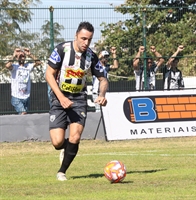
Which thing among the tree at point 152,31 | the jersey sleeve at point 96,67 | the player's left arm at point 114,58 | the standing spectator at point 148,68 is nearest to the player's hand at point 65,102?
the jersey sleeve at point 96,67

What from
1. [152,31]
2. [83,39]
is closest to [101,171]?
[83,39]

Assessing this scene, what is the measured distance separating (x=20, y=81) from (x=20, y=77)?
10cm

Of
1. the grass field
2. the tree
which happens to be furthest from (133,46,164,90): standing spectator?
the grass field

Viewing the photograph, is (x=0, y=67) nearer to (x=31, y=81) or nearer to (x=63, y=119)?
(x=31, y=81)

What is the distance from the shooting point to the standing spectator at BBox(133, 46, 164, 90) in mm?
17406

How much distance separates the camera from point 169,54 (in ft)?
61.2

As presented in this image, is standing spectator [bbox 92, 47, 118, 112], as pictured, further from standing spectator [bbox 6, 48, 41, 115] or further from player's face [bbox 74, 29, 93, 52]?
player's face [bbox 74, 29, 93, 52]

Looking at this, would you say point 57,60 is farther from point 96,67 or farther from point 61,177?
point 61,177

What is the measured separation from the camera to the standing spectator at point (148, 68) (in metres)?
17.4

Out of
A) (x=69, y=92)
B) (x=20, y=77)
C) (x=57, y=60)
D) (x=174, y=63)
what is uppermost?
(x=57, y=60)

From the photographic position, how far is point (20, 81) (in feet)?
53.6

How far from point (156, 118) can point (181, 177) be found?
710cm

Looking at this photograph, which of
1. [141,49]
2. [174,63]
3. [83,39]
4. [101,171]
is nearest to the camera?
[83,39]

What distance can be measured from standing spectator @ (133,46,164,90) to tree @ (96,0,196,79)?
0.74 feet
